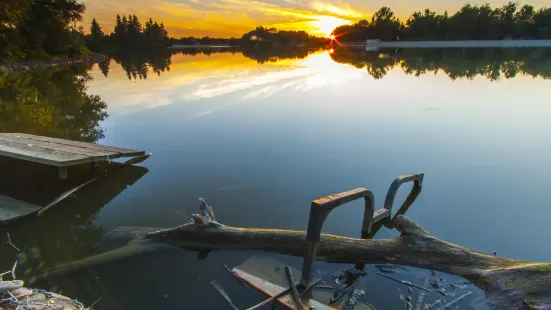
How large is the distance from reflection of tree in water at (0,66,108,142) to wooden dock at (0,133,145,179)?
3287 mm

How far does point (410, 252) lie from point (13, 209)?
804 cm

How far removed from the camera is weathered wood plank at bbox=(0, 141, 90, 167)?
740 centimetres

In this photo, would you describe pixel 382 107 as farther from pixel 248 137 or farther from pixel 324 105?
pixel 248 137

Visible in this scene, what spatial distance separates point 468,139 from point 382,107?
21.3 feet

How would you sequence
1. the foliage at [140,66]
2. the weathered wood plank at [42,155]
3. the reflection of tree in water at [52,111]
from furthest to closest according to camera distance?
1. the foliage at [140,66]
2. the reflection of tree in water at [52,111]
3. the weathered wood plank at [42,155]

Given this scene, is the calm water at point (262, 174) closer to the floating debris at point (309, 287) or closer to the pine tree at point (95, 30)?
the floating debris at point (309, 287)

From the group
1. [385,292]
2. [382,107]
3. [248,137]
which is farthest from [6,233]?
[382,107]

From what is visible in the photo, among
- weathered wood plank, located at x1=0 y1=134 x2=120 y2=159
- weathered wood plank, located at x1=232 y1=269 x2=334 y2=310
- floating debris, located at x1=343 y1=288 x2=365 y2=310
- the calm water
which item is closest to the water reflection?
the calm water

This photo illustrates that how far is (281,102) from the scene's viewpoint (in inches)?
788

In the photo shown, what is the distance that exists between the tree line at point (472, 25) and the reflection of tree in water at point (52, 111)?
11331 centimetres

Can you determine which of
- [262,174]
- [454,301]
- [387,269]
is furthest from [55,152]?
[454,301]

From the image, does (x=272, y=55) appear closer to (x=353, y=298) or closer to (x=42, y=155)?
(x=42, y=155)

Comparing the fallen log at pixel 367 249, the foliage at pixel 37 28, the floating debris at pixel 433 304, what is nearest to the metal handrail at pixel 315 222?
the fallen log at pixel 367 249

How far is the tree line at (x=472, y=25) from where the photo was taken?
90.4 m
